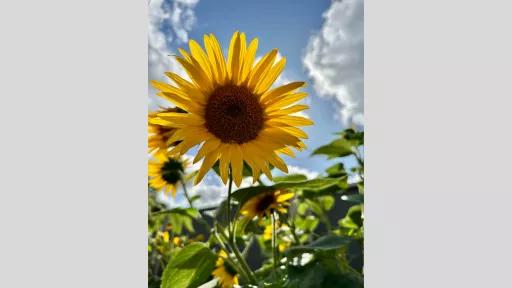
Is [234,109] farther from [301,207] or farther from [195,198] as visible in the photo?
[301,207]

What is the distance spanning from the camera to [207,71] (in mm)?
511

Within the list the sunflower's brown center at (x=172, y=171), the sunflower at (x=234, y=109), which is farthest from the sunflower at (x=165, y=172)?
the sunflower at (x=234, y=109)

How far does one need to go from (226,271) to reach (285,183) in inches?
4.9

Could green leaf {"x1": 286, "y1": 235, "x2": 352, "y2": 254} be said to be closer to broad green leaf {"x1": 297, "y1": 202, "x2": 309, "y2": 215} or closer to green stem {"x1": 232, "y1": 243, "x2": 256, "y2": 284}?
green stem {"x1": 232, "y1": 243, "x2": 256, "y2": 284}

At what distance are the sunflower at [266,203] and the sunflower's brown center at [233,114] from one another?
10cm

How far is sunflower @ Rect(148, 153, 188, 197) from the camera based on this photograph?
24.8 inches

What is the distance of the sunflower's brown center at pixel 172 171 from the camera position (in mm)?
628

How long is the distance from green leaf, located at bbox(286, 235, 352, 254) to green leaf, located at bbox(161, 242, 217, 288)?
8 cm

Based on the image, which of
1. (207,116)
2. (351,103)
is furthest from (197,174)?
(351,103)

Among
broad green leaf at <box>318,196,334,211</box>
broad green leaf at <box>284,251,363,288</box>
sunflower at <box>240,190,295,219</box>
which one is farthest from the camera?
broad green leaf at <box>318,196,334,211</box>

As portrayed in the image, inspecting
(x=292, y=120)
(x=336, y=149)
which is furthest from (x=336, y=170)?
(x=292, y=120)

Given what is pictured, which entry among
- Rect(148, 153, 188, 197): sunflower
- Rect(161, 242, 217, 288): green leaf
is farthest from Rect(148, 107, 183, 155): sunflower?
Rect(161, 242, 217, 288): green leaf

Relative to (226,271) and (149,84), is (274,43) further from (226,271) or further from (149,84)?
(226,271)

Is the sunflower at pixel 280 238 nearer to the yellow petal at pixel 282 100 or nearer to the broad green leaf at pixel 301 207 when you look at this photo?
the broad green leaf at pixel 301 207
